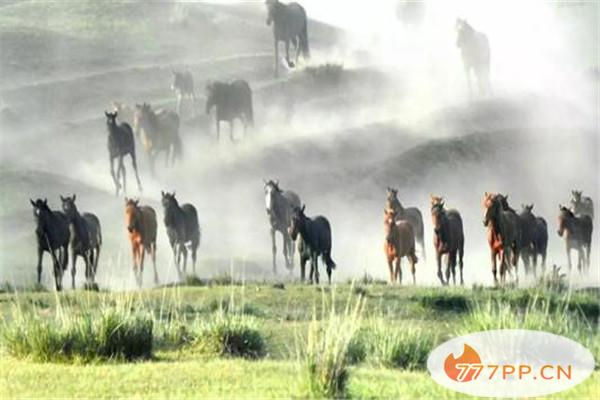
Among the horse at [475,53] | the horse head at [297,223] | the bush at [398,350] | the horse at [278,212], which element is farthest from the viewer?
the horse at [475,53]

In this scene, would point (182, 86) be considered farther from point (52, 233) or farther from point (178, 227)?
point (52, 233)

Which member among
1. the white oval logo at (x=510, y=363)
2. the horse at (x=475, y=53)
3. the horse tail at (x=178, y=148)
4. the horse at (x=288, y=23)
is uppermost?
the horse at (x=288, y=23)

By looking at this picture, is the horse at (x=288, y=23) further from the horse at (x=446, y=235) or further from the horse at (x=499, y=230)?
the horse at (x=499, y=230)

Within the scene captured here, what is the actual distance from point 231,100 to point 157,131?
10.7ft

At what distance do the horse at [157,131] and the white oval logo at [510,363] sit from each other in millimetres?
24160

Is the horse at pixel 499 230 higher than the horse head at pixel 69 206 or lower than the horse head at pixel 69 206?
lower

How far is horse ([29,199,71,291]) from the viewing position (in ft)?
85.5

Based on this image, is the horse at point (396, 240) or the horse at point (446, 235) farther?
the horse at point (446, 235)

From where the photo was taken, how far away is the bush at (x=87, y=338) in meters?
16.9

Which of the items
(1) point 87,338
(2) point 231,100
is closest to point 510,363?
(1) point 87,338

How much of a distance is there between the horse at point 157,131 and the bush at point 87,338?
23684mm

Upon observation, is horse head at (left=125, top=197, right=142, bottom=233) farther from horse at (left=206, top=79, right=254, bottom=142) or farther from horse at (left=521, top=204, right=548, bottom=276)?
horse at (left=206, top=79, right=254, bottom=142)

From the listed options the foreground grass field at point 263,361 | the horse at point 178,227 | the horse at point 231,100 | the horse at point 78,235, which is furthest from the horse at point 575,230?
the horse at point 231,100

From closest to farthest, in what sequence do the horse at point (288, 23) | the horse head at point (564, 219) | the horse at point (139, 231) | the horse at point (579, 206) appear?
the horse at point (139, 231) < the horse head at point (564, 219) < the horse at point (579, 206) < the horse at point (288, 23)
